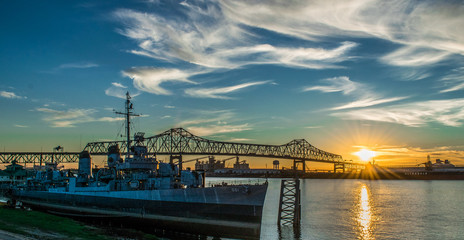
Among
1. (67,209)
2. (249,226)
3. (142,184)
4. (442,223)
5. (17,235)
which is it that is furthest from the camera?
(67,209)

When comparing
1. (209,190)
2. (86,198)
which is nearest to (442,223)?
(209,190)

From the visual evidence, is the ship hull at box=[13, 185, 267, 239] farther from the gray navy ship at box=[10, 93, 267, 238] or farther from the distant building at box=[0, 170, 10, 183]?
the distant building at box=[0, 170, 10, 183]

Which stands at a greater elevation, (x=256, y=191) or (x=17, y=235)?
(x=256, y=191)

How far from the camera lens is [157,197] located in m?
39.1

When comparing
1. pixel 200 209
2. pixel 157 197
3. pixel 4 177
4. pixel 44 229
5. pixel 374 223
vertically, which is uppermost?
pixel 157 197

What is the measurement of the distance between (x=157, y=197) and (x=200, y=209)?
571 centimetres

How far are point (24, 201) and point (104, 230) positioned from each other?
38.6 metres

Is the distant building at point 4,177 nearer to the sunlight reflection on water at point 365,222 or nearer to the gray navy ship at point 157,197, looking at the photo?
the gray navy ship at point 157,197

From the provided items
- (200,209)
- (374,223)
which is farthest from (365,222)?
(200,209)

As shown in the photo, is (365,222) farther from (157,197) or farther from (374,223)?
(157,197)

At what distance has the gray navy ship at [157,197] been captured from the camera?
3591cm

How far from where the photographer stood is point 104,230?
38.5 m

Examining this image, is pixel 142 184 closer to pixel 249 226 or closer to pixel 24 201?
pixel 249 226

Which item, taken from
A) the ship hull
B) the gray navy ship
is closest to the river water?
the ship hull
